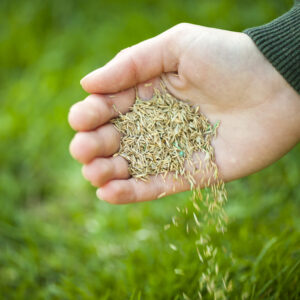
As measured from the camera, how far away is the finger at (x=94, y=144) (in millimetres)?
1872

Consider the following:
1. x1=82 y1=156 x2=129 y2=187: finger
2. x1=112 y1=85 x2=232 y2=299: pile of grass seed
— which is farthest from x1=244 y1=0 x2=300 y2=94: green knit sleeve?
x1=82 y1=156 x2=129 y2=187: finger

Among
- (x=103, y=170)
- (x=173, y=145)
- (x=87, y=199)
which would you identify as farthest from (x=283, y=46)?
(x=87, y=199)

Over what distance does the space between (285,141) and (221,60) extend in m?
0.62

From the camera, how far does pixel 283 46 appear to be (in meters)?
2.03

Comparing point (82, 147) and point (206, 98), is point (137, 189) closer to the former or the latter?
point (82, 147)

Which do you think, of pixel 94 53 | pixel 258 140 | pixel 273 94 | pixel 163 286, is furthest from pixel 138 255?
pixel 94 53

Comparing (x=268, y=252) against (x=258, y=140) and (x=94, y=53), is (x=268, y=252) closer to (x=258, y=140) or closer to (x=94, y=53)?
(x=258, y=140)

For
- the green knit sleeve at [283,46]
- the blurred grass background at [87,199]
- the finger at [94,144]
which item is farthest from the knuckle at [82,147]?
the green knit sleeve at [283,46]

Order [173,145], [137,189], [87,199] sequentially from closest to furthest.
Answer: [137,189] → [173,145] → [87,199]

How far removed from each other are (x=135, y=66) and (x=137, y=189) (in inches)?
28.2

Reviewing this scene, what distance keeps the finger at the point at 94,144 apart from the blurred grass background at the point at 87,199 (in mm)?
756

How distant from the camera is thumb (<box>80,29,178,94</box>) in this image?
196cm

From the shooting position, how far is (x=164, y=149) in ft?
6.96

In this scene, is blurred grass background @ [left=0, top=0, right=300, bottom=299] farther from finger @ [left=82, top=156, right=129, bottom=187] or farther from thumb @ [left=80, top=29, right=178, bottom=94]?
thumb @ [left=80, top=29, right=178, bottom=94]
